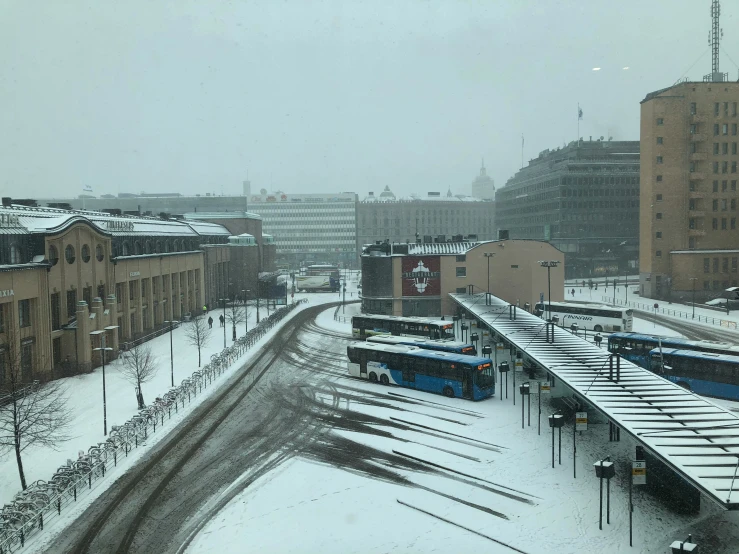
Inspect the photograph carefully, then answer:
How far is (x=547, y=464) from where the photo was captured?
76.7 ft

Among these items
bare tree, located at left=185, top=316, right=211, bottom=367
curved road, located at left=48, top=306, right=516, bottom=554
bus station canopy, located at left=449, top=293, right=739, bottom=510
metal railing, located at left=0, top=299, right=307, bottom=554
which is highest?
bus station canopy, located at left=449, top=293, right=739, bottom=510

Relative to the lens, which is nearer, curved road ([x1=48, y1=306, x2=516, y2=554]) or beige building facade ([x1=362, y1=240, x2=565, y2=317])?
curved road ([x1=48, y1=306, x2=516, y2=554])

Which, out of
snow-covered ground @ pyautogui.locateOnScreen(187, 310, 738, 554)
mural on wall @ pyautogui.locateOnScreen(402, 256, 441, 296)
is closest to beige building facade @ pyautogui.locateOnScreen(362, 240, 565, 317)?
mural on wall @ pyautogui.locateOnScreen(402, 256, 441, 296)

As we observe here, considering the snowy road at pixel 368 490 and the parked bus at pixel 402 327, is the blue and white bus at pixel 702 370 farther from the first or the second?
the parked bus at pixel 402 327

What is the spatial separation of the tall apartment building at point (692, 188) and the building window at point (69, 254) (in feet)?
241

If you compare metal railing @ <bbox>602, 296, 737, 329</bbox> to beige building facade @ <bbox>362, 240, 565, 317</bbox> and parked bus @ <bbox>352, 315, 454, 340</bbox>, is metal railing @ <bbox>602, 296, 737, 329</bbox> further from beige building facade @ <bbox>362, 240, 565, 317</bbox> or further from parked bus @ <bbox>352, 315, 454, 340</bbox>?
parked bus @ <bbox>352, 315, 454, 340</bbox>

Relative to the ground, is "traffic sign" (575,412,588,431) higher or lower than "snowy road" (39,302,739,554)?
higher

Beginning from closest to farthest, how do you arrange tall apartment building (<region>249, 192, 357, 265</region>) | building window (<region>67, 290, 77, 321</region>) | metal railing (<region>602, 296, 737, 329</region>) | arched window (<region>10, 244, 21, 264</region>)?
arched window (<region>10, 244, 21, 264</region>) → building window (<region>67, 290, 77, 321</region>) → metal railing (<region>602, 296, 737, 329</region>) → tall apartment building (<region>249, 192, 357, 265</region>)

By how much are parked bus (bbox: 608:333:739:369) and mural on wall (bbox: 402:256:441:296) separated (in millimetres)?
29191

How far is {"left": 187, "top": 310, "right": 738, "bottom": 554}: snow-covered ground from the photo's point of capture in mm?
17422

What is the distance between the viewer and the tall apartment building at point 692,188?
264ft

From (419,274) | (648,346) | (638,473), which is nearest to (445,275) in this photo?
(419,274)

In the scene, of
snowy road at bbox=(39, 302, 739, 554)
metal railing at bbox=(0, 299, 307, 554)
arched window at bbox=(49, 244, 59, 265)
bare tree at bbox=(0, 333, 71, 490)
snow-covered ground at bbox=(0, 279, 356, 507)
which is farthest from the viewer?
arched window at bbox=(49, 244, 59, 265)

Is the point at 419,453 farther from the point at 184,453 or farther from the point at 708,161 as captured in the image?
the point at 708,161
